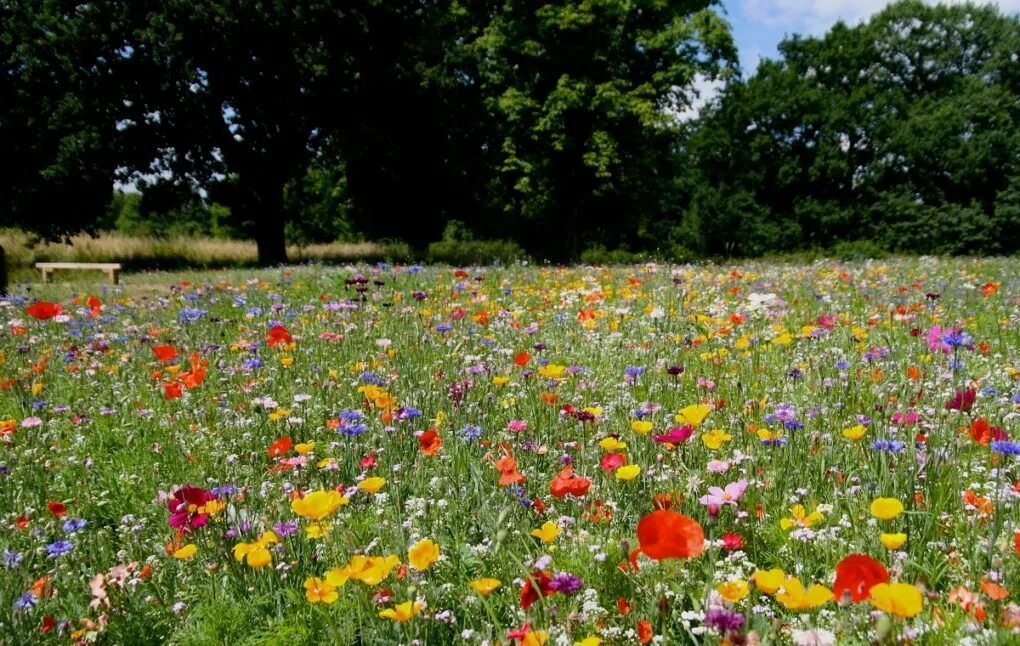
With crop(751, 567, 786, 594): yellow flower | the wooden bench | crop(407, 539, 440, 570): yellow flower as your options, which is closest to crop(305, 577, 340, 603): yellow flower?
crop(407, 539, 440, 570): yellow flower

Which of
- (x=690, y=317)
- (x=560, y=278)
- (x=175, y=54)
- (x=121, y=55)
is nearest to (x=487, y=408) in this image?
(x=690, y=317)

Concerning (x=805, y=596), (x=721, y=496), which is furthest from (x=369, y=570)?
(x=721, y=496)

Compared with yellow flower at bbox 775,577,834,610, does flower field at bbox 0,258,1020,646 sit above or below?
below

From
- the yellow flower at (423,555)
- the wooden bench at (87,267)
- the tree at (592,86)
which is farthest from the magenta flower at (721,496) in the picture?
the tree at (592,86)

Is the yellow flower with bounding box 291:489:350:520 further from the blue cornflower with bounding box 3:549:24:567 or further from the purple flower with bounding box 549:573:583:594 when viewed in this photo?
the blue cornflower with bounding box 3:549:24:567

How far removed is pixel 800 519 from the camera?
7.59ft

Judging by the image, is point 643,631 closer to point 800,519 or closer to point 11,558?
point 800,519

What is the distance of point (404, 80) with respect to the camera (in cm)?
2492

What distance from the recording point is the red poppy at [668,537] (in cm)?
137

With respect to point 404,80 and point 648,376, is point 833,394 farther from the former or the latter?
point 404,80

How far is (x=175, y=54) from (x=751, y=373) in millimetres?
23140

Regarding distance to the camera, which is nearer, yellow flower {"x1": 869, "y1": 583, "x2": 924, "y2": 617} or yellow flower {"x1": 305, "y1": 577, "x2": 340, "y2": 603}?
yellow flower {"x1": 869, "y1": 583, "x2": 924, "y2": 617}

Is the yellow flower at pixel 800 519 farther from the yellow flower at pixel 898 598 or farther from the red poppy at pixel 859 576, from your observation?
the yellow flower at pixel 898 598

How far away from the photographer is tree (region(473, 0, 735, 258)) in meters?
26.1
